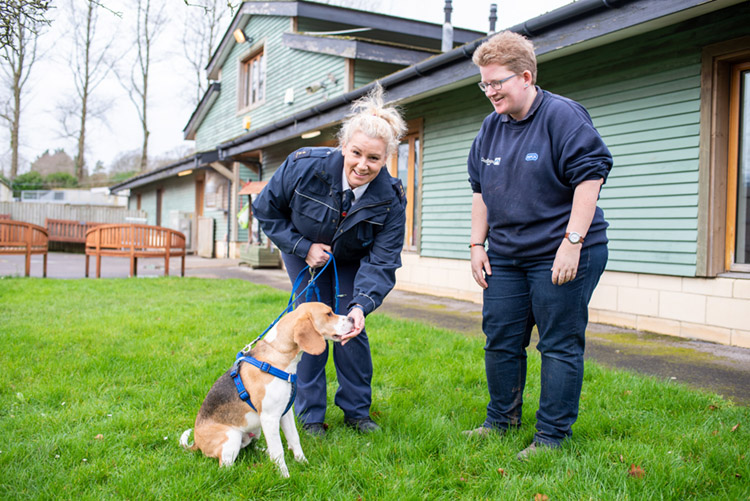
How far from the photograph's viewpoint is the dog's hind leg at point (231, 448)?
2.59 metres

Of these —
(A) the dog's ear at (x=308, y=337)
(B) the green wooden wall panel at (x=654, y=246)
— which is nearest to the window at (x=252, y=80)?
(B) the green wooden wall panel at (x=654, y=246)

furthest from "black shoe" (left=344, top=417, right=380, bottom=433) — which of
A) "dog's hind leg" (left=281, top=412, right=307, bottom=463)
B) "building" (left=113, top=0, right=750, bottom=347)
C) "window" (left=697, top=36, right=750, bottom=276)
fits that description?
"window" (left=697, top=36, right=750, bottom=276)

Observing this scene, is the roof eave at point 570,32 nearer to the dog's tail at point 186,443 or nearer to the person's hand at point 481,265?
the person's hand at point 481,265

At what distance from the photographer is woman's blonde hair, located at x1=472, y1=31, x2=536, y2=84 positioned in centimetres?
261

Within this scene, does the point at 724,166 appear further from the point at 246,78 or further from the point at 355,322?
the point at 246,78

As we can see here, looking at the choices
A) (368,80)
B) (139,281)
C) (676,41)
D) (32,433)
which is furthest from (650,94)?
(139,281)

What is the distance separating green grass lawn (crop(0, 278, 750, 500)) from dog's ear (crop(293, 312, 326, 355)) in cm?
60

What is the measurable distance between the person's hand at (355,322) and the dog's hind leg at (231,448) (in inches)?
27.2

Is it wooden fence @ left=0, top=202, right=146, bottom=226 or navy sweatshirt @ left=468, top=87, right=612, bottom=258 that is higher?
wooden fence @ left=0, top=202, right=146, bottom=226

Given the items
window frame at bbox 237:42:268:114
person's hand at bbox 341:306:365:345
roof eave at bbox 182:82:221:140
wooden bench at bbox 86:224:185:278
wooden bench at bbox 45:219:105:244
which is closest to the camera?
person's hand at bbox 341:306:365:345

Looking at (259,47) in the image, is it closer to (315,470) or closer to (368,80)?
(368,80)

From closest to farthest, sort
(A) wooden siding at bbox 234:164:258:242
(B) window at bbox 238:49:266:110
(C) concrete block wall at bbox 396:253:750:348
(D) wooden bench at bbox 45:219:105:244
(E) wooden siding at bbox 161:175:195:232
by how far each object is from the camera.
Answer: (C) concrete block wall at bbox 396:253:750:348
(B) window at bbox 238:49:266:110
(A) wooden siding at bbox 234:164:258:242
(D) wooden bench at bbox 45:219:105:244
(E) wooden siding at bbox 161:175:195:232

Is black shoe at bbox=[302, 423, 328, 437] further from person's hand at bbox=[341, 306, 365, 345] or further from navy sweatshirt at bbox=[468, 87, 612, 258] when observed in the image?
navy sweatshirt at bbox=[468, 87, 612, 258]

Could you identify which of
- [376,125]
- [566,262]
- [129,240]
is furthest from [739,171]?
[129,240]
